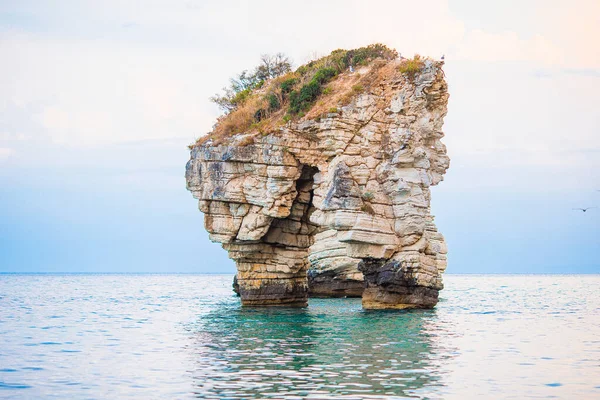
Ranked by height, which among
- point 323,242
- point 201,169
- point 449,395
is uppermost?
point 201,169

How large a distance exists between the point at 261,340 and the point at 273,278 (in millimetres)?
13981

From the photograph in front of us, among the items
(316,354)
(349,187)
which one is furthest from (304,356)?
(349,187)

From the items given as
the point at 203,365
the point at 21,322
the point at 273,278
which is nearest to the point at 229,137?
the point at 273,278

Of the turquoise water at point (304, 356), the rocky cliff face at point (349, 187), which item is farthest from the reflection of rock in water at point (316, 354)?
the rocky cliff face at point (349, 187)

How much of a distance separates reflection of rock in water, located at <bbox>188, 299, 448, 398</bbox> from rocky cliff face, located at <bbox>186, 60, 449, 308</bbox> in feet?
8.76

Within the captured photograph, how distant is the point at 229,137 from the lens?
3828 centimetres

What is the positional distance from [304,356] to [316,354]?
0.52 metres

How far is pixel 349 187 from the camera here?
1315 inches

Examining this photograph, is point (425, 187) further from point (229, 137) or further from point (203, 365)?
point (203, 365)

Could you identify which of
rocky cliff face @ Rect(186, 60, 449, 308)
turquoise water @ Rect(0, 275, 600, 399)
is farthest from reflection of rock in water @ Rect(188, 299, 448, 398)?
rocky cliff face @ Rect(186, 60, 449, 308)

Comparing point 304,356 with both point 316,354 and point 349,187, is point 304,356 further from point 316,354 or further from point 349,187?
point 349,187

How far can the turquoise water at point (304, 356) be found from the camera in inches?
655

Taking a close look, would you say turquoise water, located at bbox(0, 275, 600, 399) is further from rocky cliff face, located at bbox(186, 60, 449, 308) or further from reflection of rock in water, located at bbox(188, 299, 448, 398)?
rocky cliff face, located at bbox(186, 60, 449, 308)

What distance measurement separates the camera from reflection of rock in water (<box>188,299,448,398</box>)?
16.6 m
